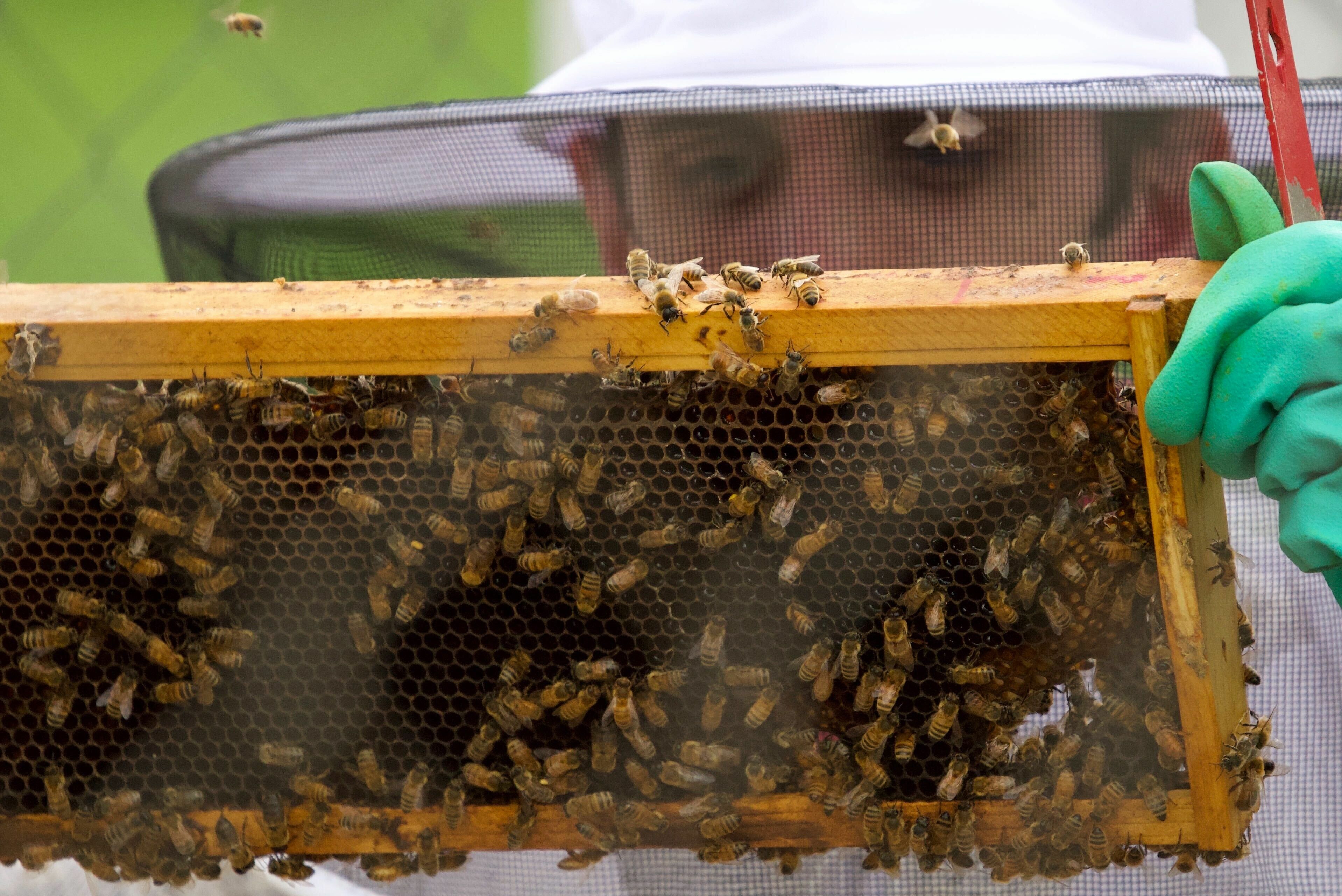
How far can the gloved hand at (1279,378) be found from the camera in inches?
54.9

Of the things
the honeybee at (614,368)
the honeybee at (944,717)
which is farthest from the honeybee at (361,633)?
the honeybee at (944,717)

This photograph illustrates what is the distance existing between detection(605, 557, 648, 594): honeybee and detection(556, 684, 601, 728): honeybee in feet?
0.69

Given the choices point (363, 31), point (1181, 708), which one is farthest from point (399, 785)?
point (363, 31)

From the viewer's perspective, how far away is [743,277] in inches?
63.4

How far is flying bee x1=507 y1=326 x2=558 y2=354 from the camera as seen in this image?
155 cm

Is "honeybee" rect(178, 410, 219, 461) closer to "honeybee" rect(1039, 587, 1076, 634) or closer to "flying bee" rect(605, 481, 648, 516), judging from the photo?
"flying bee" rect(605, 481, 648, 516)

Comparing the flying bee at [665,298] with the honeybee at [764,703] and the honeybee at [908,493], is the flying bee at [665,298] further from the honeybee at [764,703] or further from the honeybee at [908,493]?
the honeybee at [764,703]

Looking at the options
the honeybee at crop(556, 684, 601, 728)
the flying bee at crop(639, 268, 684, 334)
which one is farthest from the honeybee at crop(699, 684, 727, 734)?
the flying bee at crop(639, 268, 684, 334)

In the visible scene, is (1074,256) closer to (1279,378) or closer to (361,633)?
(1279,378)

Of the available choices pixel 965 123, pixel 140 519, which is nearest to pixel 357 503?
pixel 140 519

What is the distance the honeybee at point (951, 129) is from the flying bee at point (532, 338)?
3.37 ft

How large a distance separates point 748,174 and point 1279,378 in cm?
134

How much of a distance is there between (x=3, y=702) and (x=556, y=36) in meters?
2.41

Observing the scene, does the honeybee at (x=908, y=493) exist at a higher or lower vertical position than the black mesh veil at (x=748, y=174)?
lower
